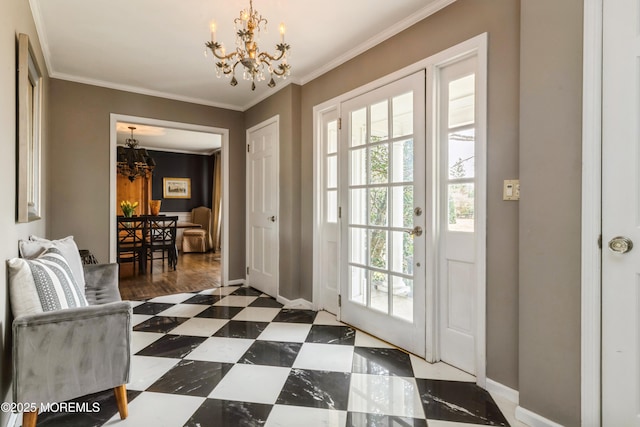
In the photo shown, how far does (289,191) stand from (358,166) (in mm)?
952

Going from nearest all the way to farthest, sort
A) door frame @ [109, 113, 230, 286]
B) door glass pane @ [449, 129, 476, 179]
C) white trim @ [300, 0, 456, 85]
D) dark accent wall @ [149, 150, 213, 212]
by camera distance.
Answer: door glass pane @ [449, 129, 476, 179] → white trim @ [300, 0, 456, 85] → door frame @ [109, 113, 230, 286] → dark accent wall @ [149, 150, 213, 212]

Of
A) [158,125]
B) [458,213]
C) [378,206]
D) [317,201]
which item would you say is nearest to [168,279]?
[158,125]

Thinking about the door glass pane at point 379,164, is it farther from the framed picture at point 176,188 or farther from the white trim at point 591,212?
the framed picture at point 176,188

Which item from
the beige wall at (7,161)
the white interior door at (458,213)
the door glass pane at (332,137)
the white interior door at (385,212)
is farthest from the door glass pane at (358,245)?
the beige wall at (7,161)

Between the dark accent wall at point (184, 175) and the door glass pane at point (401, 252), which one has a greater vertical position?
the dark accent wall at point (184, 175)

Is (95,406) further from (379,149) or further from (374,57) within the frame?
(374,57)

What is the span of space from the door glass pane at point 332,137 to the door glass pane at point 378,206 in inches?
26.7

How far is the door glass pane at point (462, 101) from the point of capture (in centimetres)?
201

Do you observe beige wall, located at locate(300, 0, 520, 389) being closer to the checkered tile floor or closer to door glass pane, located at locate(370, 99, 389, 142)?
the checkered tile floor

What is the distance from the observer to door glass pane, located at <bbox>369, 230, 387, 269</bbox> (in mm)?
2525

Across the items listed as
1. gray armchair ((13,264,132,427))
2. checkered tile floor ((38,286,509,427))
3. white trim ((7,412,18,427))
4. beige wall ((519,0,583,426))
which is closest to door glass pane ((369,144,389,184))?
beige wall ((519,0,583,426))

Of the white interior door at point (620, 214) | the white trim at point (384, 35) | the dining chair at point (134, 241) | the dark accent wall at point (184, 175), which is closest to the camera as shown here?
the white interior door at point (620, 214)

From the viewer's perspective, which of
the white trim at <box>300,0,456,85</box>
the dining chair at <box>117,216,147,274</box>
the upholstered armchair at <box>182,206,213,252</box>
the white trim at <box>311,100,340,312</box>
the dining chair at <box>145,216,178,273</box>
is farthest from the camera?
the upholstered armchair at <box>182,206,213,252</box>

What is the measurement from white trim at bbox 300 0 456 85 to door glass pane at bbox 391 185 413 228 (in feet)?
3.75
